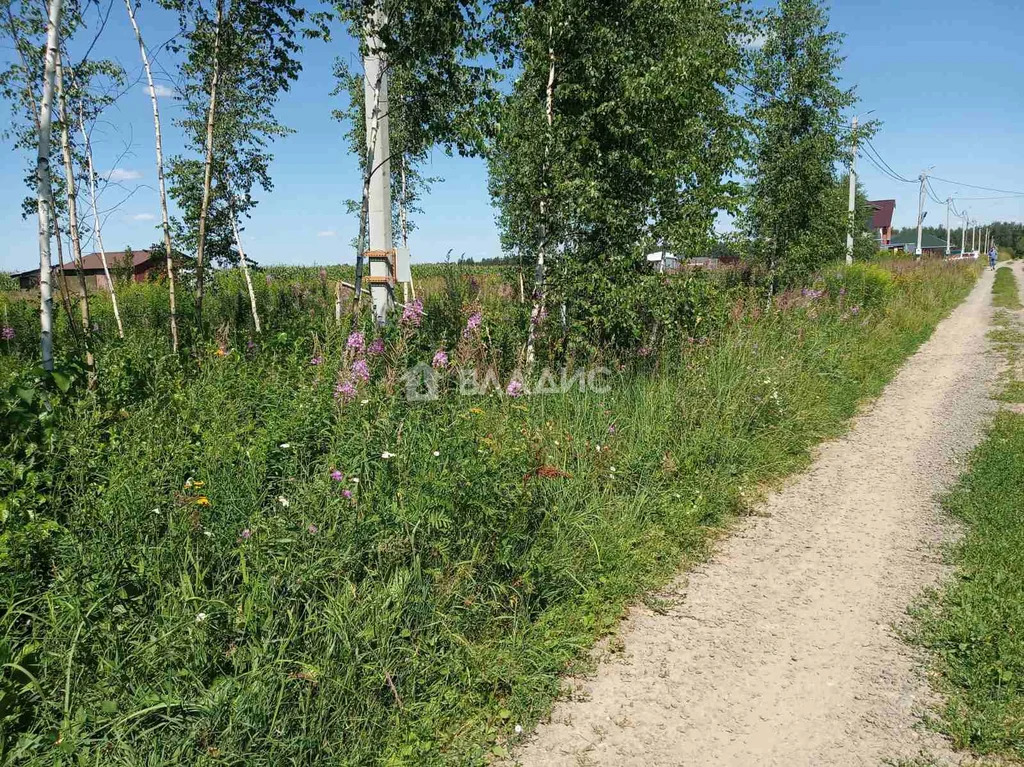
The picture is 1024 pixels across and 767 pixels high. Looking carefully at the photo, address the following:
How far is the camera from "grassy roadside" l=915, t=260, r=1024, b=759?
272cm

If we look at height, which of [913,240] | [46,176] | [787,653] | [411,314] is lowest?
[787,653]

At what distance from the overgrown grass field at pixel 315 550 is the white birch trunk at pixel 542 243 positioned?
1.09 metres

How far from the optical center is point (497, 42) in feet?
21.4

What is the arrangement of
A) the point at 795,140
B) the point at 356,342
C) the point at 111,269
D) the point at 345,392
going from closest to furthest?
1. the point at 345,392
2. the point at 356,342
3. the point at 795,140
4. the point at 111,269

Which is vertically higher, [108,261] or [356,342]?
[108,261]

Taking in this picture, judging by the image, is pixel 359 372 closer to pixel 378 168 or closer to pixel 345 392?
pixel 345 392

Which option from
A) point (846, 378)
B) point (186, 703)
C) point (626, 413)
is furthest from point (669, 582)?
point (846, 378)

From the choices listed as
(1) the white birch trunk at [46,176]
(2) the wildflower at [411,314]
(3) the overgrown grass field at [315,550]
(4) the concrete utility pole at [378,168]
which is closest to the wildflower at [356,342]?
(3) the overgrown grass field at [315,550]

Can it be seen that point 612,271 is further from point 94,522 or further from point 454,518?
point 94,522

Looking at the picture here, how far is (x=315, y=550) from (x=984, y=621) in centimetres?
346

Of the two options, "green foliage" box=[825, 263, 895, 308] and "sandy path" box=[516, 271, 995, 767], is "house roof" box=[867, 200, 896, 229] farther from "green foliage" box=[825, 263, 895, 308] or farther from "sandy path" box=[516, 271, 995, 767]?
"sandy path" box=[516, 271, 995, 767]

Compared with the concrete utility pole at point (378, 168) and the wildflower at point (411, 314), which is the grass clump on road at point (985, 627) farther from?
the concrete utility pole at point (378, 168)

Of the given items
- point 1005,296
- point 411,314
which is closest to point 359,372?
point 411,314

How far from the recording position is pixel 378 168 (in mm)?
7098
